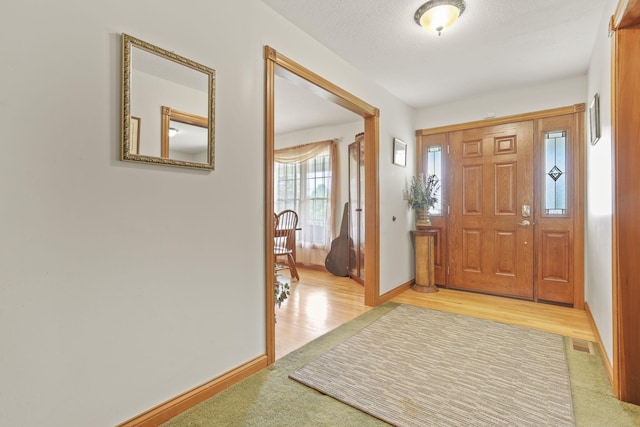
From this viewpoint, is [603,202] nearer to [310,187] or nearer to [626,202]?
[626,202]

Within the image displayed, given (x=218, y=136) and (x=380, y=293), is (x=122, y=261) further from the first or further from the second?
(x=380, y=293)

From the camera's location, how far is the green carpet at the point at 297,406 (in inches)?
59.3

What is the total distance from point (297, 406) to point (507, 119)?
363cm

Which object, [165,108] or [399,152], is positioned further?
[399,152]

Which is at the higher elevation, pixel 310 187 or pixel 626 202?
pixel 310 187

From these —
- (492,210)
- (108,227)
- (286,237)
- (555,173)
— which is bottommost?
(286,237)

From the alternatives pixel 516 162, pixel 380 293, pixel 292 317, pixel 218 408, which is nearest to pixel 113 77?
A: pixel 218 408

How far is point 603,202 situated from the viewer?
212 centimetres

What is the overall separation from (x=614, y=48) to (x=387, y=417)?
89.6 inches

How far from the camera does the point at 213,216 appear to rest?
68.6 inches

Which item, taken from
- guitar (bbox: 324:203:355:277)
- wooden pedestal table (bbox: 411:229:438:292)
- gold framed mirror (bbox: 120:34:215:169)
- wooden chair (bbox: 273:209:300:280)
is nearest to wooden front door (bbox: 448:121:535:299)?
wooden pedestal table (bbox: 411:229:438:292)

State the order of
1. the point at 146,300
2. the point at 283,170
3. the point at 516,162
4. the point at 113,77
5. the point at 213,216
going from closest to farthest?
the point at 113,77, the point at 146,300, the point at 213,216, the point at 516,162, the point at 283,170

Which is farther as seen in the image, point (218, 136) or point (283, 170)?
point (283, 170)

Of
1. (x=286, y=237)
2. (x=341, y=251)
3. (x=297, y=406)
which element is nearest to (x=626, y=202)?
(x=297, y=406)
